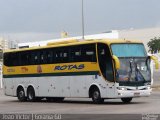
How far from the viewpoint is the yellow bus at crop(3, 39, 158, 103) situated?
86.3 feet

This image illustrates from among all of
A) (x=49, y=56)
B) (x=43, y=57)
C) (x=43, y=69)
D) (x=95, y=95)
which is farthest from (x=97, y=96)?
(x=43, y=57)

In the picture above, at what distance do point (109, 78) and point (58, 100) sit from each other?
7.32m

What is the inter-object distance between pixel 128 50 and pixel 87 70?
2357 millimetres

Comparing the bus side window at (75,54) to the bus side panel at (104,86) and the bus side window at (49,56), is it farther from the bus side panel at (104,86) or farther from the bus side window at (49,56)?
the bus side window at (49,56)

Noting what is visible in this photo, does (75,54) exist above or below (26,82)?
above

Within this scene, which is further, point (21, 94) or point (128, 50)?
point (21, 94)

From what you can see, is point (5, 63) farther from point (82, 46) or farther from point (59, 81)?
point (82, 46)

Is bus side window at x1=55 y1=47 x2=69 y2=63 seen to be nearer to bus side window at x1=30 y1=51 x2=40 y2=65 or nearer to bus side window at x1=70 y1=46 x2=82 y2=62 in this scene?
bus side window at x1=70 y1=46 x2=82 y2=62

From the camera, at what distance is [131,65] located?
26375mm

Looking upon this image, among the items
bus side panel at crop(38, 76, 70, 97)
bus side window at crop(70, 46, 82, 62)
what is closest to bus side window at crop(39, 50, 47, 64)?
bus side panel at crop(38, 76, 70, 97)

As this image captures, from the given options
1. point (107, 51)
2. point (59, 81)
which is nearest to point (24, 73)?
point (59, 81)

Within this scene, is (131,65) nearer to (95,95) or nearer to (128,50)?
(128,50)

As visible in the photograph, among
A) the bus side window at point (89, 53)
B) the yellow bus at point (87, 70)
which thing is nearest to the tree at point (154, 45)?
the yellow bus at point (87, 70)

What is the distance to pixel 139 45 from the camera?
27.4m
